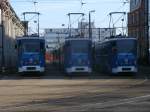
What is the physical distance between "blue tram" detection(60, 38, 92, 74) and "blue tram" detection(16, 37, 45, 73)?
236cm

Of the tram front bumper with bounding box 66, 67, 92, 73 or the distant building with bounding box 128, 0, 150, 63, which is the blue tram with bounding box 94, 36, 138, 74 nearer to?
the tram front bumper with bounding box 66, 67, 92, 73

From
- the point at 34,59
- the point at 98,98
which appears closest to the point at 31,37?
the point at 34,59

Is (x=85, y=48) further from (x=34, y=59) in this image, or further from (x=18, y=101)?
(x=18, y=101)

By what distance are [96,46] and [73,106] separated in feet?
126

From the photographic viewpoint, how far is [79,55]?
153 ft

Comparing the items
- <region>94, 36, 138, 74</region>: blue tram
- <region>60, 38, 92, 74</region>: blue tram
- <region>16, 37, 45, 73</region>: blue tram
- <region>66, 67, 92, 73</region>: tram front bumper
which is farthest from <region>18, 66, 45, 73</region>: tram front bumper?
<region>94, 36, 138, 74</region>: blue tram

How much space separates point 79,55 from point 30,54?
408 cm

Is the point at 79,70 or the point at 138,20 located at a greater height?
the point at 138,20

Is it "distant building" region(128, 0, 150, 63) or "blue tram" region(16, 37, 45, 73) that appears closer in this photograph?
"blue tram" region(16, 37, 45, 73)

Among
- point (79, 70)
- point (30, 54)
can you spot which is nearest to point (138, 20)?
point (79, 70)

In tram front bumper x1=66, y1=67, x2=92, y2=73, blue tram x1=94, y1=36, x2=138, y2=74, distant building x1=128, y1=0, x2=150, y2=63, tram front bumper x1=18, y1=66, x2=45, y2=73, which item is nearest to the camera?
blue tram x1=94, y1=36, x2=138, y2=74

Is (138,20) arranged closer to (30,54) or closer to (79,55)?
(79,55)

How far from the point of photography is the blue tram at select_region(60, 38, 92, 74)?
46.6 meters

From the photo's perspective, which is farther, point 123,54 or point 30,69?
point 30,69
